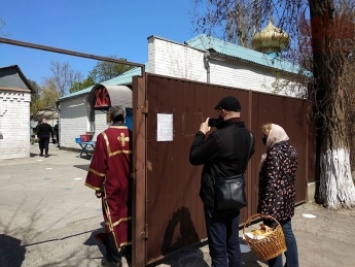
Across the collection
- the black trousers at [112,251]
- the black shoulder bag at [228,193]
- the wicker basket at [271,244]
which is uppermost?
the black shoulder bag at [228,193]

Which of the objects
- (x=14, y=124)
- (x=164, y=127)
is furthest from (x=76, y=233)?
(x=14, y=124)

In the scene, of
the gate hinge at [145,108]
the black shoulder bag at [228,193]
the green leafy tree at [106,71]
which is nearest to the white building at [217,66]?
the gate hinge at [145,108]

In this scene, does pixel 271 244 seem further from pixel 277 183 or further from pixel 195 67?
pixel 195 67

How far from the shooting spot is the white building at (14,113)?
14797 mm

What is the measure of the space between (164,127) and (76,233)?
228 cm

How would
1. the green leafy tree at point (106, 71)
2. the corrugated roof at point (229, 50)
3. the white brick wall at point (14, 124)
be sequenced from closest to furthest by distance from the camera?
the corrugated roof at point (229, 50), the white brick wall at point (14, 124), the green leafy tree at point (106, 71)

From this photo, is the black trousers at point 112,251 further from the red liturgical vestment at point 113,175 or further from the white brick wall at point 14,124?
the white brick wall at point 14,124

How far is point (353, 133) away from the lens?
23.6 ft

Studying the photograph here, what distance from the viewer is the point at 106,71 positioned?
143 feet

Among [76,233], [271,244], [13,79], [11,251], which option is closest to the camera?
[271,244]

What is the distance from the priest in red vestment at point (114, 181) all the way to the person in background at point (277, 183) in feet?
5.01

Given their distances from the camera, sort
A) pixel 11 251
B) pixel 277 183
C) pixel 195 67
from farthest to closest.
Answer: pixel 195 67 → pixel 11 251 → pixel 277 183

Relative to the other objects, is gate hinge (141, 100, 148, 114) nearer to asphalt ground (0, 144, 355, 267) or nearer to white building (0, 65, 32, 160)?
asphalt ground (0, 144, 355, 267)

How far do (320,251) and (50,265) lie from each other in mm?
3385
